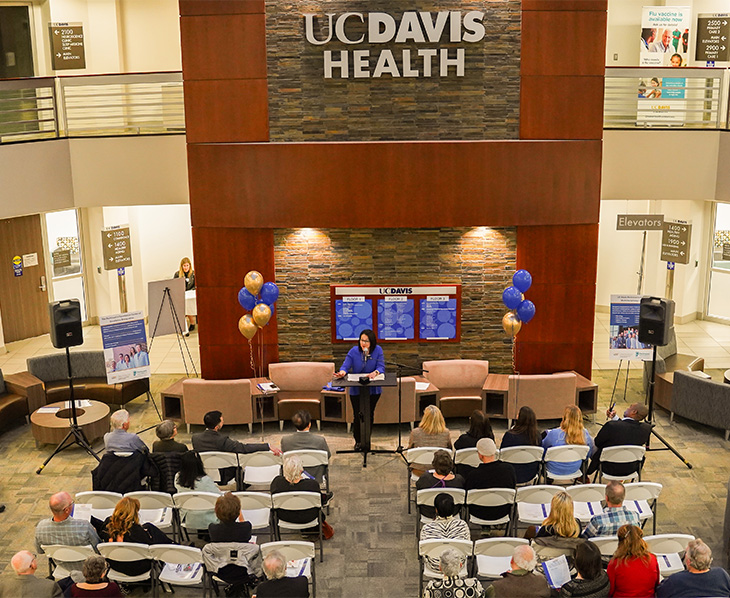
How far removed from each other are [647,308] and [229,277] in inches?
218

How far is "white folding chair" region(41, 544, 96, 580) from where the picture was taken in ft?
23.2

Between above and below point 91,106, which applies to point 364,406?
below

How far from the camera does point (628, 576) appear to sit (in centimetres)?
619

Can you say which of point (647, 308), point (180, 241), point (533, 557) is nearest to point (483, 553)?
point (533, 557)

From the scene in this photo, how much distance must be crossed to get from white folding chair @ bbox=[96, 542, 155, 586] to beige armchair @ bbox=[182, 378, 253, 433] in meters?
4.06

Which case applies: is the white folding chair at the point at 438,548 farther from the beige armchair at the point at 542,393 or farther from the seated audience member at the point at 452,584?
the beige armchair at the point at 542,393

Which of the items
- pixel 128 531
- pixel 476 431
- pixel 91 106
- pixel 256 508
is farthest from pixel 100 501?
pixel 91 106

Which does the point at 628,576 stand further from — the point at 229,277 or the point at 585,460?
the point at 229,277

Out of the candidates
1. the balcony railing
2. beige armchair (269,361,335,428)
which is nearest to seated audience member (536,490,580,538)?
beige armchair (269,361,335,428)

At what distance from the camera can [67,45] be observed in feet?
42.9

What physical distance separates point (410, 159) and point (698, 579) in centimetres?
653

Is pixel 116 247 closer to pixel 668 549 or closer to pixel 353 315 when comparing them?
pixel 353 315

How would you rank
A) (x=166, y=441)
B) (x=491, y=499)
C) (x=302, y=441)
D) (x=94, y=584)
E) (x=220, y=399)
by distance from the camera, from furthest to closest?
(x=220, y=399)
(x=302, y=441)
(x=166, y=441)
(x=491, y=499)
(x=94, y=584)

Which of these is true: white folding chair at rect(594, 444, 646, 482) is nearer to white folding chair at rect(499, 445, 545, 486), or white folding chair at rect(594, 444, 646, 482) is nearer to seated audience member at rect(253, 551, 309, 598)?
white folding chair at rect(499, 445, 545, 486)
